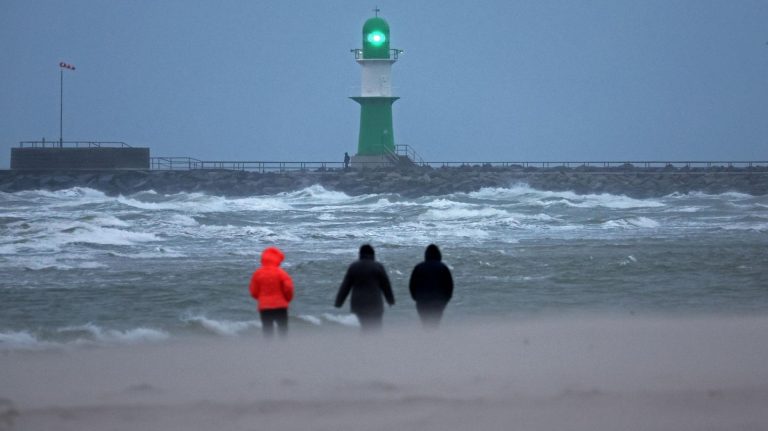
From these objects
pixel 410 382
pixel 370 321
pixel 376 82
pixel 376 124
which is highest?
pixel 376 82

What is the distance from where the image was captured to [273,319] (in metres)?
7.76

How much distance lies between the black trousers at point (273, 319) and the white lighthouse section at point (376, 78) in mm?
36637

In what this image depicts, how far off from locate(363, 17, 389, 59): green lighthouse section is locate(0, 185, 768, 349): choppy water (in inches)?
402

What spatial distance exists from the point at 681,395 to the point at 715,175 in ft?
147

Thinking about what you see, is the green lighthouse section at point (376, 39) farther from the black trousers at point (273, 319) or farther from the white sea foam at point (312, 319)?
the black trousers at point (273, 319)

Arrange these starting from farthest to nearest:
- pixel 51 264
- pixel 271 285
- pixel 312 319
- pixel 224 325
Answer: pixel 51 264 → pixel 312 319 → pixel 224 325 → pixel 271 285

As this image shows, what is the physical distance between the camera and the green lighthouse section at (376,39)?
1746 inches

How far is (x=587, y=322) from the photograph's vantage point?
30.7 ft

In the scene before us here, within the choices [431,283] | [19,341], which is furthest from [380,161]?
[431,283]

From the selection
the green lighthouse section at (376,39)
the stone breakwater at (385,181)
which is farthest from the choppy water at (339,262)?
the stone breakwater at (385,181)

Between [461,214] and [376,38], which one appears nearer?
[461,214]

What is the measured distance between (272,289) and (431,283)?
1.14m

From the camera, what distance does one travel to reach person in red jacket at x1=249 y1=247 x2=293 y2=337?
7.64m

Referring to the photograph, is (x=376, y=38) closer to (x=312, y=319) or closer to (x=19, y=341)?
(x=312, y=319)
